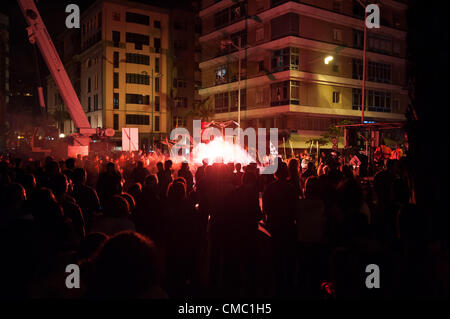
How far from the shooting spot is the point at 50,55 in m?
18.2

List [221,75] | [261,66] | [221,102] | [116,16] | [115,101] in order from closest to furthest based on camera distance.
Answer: [261,66] → [221,75] → [221,102] → [116,16] → [115,101]

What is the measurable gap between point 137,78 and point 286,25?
28813 millimetres

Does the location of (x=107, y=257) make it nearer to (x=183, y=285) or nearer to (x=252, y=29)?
(x=183, y=285)

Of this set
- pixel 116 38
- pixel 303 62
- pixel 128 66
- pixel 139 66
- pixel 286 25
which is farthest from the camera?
pixel 139 66

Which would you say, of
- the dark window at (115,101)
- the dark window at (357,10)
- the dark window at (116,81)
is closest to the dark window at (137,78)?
the dark window at (116,81)

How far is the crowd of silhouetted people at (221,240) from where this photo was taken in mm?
2861

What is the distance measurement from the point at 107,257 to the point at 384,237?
343 cm

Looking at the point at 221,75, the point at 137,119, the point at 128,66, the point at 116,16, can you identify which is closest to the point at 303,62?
the point at 221,75

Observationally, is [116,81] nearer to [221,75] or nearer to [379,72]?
[221,75]

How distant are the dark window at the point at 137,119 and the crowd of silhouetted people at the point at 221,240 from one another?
172ft

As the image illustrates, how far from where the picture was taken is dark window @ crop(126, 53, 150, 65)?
59.2 m

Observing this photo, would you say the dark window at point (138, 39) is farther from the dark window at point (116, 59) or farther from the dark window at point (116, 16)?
the dark window at point (116, 59)

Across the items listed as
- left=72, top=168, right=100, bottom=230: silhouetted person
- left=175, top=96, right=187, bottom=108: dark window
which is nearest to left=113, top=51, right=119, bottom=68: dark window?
left=175, top=96, right=187, bottom=108: dark window

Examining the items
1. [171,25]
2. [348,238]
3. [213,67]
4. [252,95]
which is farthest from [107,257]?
[171,25]
